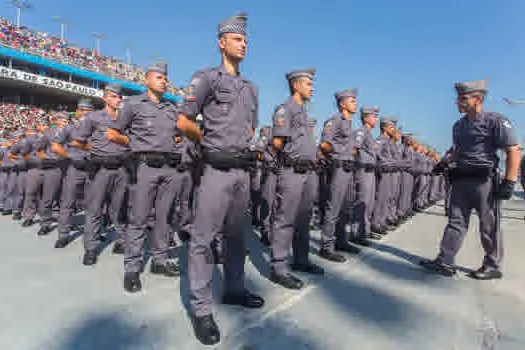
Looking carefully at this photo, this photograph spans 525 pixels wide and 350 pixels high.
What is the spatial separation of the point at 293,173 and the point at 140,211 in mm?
1567

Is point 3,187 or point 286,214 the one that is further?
point 3,187

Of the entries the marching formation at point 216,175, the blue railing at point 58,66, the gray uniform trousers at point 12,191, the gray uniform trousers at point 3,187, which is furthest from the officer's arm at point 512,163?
the blue railing at point 58,66

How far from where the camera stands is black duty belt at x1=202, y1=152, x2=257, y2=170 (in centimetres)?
219

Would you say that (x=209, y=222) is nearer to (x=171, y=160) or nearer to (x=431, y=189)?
(x=171, y=160)

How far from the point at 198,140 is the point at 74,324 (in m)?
1.57

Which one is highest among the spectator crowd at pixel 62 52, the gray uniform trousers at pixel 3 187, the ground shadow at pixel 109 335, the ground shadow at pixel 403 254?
the spectator crowd at pixel 62 52

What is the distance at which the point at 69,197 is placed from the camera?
14.6 ft

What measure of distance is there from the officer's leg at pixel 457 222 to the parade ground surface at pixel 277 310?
29 cm

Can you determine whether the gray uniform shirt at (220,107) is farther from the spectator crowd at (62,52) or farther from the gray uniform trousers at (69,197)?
the spectator crowd at (62,52)

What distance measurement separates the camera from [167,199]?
3320 mm

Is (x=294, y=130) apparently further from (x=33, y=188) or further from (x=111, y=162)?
(x=33, y=188)

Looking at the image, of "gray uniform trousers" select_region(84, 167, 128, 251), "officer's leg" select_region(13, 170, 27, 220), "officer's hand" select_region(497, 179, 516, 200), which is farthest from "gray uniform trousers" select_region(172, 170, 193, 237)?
"officer's leg" select_region(13, 170, 27, 220)

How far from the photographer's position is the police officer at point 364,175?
190 inches

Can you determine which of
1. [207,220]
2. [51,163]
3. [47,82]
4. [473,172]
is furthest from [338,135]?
[47,82]
